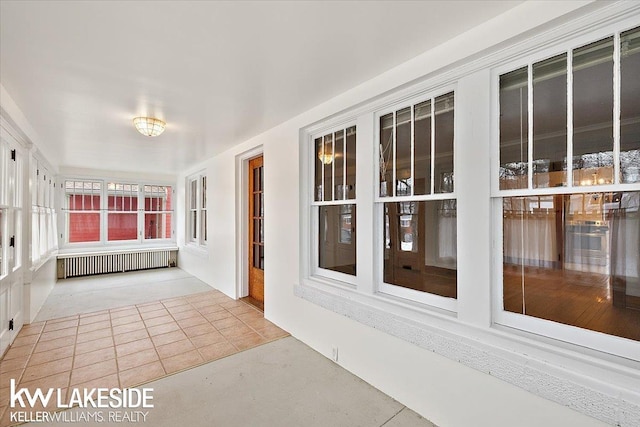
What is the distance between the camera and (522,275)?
1959 mm

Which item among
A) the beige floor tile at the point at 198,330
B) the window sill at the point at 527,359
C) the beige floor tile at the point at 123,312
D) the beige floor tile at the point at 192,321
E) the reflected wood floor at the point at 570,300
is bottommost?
the beige floor tile at the point at 198,330

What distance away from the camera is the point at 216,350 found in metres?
3.13

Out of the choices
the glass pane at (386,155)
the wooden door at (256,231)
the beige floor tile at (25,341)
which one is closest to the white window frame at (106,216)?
the beige floor tile at (25,341)

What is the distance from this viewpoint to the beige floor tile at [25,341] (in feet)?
10.6

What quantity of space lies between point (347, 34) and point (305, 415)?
267 cm

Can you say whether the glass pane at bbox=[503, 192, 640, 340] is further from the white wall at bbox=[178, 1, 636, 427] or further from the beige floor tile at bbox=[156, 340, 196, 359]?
the beige floor tile at bbox=[156, 340, 196, 359]

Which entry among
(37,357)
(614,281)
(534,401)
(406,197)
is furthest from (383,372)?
(37,357)

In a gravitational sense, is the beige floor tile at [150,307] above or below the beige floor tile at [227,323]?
above

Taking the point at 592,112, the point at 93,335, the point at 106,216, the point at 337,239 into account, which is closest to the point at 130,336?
the point at 93,335

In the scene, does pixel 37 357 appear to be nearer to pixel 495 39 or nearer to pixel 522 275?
pixel 522 275

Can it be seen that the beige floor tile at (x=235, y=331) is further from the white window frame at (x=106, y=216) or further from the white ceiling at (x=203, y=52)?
the white window frame at (x=106, y=216)

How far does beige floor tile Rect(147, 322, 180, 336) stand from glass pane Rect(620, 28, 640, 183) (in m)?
4.34

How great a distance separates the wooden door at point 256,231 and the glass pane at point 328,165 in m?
1.75

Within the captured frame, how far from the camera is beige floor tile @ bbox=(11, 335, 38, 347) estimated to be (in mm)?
3223
